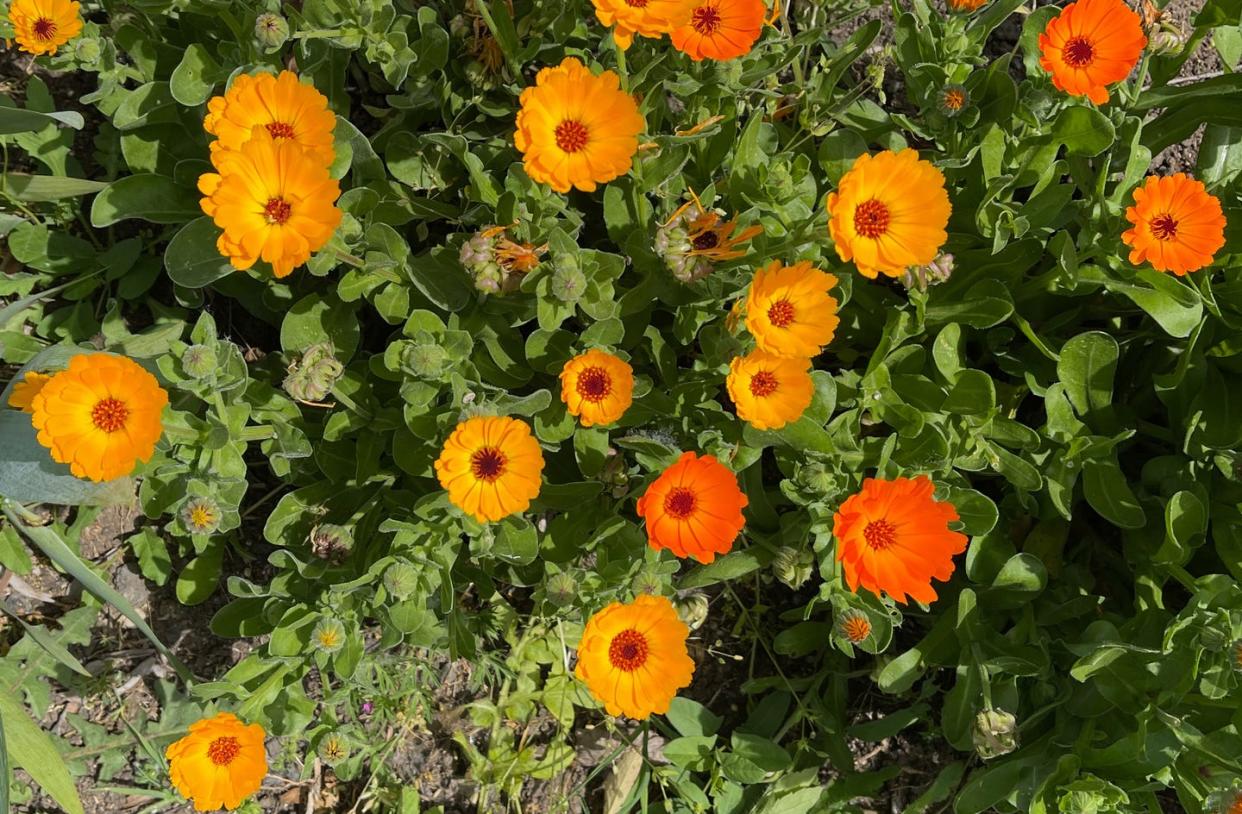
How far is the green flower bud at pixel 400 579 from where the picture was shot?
236cm

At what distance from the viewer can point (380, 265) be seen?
254cm

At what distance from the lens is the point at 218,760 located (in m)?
2.58

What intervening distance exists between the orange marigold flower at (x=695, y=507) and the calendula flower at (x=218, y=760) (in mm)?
1294

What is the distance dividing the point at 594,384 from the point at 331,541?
877 millimetres

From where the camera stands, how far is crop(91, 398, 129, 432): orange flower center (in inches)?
86.0

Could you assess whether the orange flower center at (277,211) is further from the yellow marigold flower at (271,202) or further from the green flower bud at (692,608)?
the green flower bud at (692,608)

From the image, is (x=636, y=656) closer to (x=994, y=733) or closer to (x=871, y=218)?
(x=994, y=733)

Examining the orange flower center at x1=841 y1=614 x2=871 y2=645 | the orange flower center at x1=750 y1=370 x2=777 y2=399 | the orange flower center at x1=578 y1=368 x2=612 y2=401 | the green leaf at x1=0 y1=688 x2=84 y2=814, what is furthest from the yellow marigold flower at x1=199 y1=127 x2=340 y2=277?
the green leaf at x1=0 y1=688 x2=84 y2=814

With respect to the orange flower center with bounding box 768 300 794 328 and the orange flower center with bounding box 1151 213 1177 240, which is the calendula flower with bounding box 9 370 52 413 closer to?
the orange flower center with bounding box 768 300 794 328

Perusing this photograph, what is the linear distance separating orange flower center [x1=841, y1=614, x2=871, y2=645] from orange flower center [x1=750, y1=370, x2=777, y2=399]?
0.72m

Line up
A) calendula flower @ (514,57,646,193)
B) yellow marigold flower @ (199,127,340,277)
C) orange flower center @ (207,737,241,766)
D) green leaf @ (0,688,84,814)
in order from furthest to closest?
green leaf @ (0,688,84,814), orange flower center @ (207,737,241,766), calendula flower @ (514,57,646,193), yellow marigold flower @ (199,127,340,277)

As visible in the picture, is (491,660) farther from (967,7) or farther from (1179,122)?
(1179,122)

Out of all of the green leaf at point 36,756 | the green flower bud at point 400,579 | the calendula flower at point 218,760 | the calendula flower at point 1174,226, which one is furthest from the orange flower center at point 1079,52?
the green leaf at point 36,756

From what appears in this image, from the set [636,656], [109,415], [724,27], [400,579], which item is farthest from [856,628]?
[109,415]
